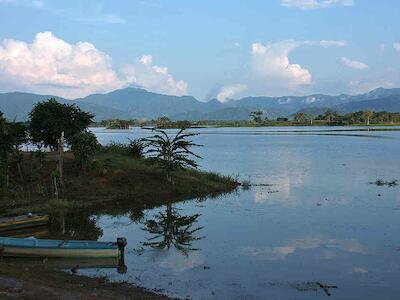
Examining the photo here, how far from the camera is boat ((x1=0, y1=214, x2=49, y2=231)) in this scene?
25.3 m

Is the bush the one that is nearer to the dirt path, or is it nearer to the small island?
the small island

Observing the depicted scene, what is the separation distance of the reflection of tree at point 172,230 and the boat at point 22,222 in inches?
218

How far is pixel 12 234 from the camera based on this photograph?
25391 mm

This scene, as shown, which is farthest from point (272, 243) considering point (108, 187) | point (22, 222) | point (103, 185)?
point (103, 185)

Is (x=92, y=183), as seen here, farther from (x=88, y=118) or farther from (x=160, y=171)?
(x=88, y=118)

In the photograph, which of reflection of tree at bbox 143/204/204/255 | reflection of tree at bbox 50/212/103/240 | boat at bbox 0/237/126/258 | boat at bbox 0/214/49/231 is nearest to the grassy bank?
reflection of tree at bbox 50/212/103/240

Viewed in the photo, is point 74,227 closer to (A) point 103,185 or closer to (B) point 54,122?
(A) point 103,185

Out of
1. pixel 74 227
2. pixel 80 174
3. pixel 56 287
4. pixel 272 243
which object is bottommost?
pixel 74 227

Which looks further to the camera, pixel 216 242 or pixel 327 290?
pixel 216 242

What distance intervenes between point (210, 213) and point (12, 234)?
11.8 m

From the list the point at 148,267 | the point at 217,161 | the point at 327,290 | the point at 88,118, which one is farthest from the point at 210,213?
the point at 217,161

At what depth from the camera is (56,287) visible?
14891mm

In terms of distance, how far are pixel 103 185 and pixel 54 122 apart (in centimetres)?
906

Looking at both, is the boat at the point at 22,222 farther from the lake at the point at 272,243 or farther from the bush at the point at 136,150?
the bush at the point at 136,150
